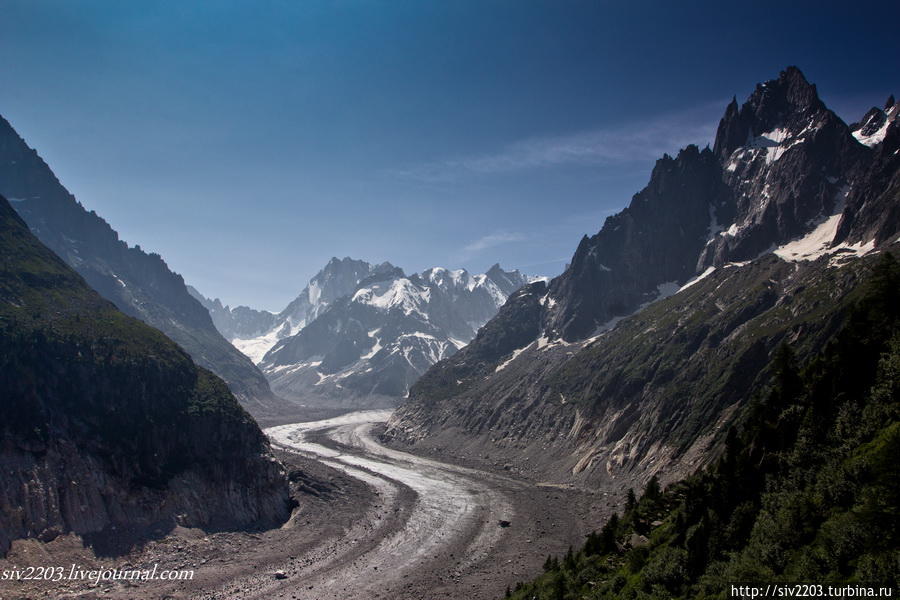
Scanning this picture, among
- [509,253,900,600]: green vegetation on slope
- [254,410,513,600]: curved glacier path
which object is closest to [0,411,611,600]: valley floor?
[254,410,513,600]: curved glacier path

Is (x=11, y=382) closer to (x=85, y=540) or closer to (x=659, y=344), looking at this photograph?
(x=85, y=540)

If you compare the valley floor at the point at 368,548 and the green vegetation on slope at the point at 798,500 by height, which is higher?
the green vegetation on slope at the point at 798,500

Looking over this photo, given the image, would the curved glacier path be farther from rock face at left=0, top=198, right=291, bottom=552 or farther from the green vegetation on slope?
the green vegetation on slope

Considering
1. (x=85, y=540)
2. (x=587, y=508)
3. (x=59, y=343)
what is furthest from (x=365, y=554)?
(x=59, y=343)

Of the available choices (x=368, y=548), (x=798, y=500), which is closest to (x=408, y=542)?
(x=368, y=548)

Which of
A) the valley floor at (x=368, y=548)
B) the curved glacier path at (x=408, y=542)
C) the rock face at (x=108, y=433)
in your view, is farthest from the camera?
the rock face at (x=108, y=433)

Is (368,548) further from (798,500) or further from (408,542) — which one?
(798,500)

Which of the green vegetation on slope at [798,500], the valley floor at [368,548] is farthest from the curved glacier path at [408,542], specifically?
the green vegetation on slope at [798,500]

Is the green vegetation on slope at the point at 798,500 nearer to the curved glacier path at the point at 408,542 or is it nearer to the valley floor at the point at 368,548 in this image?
the valley floor at the point at 368,548
